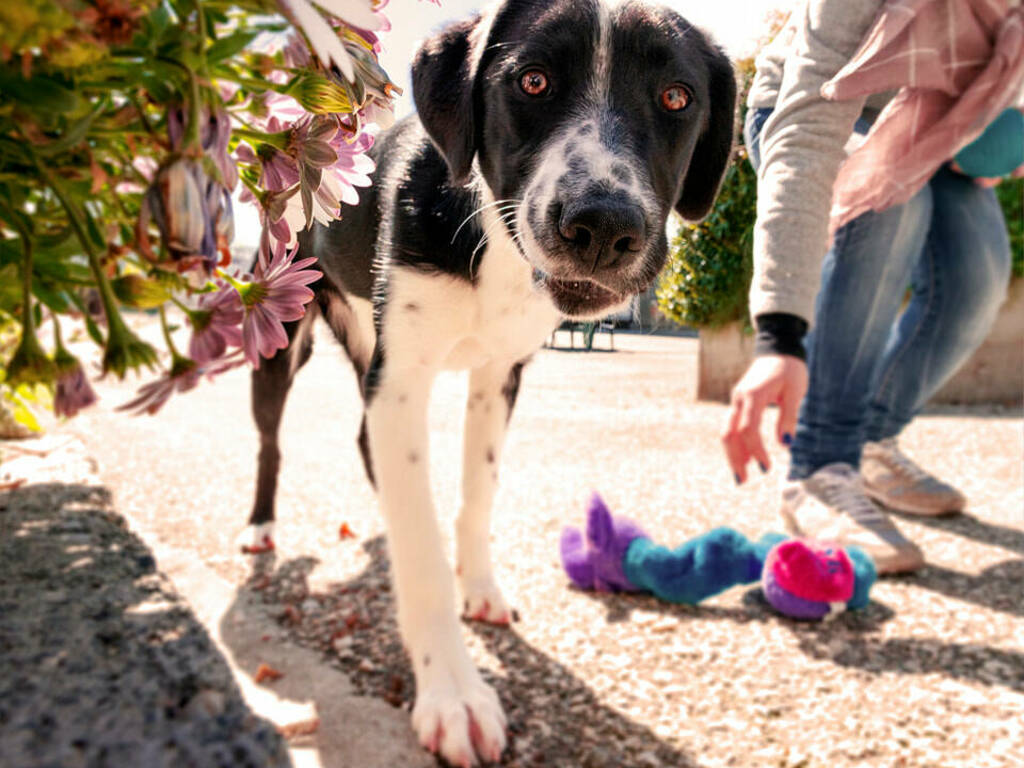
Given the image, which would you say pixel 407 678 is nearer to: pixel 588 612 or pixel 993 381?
pixel 588 612

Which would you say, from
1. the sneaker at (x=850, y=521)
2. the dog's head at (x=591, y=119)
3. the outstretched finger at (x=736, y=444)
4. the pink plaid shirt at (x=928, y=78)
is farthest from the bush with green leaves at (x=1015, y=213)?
the dog's head at (x=591, y=119)

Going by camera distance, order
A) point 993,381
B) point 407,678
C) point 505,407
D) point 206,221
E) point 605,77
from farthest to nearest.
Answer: point 993,381 < point 505,407 < point 407,678 < point 605,77 < point 206,221

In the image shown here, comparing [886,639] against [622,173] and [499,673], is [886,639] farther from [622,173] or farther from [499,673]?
[622,173]

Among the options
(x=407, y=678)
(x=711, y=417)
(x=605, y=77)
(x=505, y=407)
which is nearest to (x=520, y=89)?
(x=605, y=77)

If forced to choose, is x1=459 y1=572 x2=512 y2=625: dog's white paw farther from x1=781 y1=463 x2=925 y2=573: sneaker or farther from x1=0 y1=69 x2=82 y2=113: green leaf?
x1=0 y1=69 x2=82 y2=113: green leaf

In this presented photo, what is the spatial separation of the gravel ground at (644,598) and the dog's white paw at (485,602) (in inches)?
1.2

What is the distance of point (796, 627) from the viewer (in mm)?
1835

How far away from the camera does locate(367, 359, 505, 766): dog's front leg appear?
1.39m

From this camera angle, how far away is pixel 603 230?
78cm

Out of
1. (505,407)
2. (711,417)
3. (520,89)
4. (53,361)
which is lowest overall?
(711,417)

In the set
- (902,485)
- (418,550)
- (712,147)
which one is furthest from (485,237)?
(902,485)

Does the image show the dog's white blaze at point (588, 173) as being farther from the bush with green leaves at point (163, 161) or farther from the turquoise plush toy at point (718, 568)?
the turquoise plush toy at point (718, 568)

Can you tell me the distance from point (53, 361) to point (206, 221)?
0.49 ft

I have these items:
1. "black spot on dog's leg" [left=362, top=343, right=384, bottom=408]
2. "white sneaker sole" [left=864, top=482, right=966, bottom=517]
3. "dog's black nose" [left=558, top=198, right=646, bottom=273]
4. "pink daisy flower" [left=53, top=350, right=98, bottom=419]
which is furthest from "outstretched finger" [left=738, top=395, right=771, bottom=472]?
"white sneaker sole" [left=864, top=482, right=966, bottom=517]
